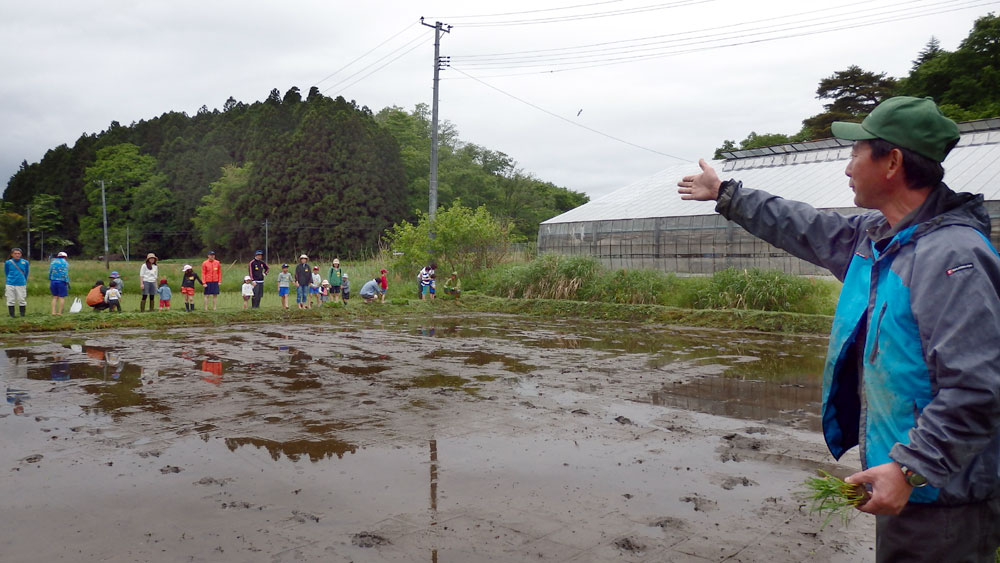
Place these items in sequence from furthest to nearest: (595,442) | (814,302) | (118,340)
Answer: (814,302), (118,340), (595,442)

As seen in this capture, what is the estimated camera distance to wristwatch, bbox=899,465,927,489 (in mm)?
1938

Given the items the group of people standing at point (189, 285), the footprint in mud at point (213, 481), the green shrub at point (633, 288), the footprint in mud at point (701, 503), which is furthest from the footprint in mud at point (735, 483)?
the group of people standing at point (189, 285)

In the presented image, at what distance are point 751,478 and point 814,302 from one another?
12588 millimetres

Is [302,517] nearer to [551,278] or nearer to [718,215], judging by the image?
[551,278]

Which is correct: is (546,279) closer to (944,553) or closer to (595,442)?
(595,442)

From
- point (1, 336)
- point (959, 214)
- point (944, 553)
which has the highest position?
point (959, 214)

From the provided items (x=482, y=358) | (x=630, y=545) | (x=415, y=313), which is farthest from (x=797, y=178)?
(x=630, y=545)

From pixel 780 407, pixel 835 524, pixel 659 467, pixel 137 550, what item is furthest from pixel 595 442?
pixel 137 550

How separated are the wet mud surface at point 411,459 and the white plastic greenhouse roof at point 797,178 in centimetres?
1497

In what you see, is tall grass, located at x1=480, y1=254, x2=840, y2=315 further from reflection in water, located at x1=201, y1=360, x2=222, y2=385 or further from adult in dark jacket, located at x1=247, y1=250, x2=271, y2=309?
reflection in water, located at x1=201, y1=360, x2=222, y2=385

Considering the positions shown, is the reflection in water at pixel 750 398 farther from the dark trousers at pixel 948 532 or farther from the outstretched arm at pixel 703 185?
the dark trousers at pixel 948 532

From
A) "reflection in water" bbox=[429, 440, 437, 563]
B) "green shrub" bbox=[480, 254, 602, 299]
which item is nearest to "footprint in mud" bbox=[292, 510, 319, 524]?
"reflection in water" bbox=[429, 440, 437, 563]

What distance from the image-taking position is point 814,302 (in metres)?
16.9

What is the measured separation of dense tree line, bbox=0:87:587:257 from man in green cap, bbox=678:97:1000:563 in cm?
3746
